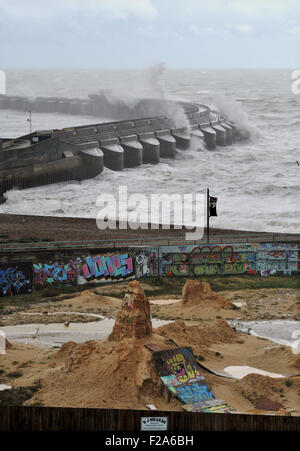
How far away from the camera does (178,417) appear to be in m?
22.8

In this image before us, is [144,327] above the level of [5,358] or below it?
above

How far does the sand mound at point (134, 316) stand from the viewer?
27048 mm

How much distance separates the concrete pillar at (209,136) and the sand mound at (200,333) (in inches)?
2387

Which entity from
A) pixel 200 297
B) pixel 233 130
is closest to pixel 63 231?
pixel 200 297

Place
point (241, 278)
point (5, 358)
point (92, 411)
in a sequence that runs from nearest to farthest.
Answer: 1. point (92, 411)
2. point (5, 358)
3. point (241, 278)

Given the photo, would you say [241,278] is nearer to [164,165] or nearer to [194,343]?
[194,343]

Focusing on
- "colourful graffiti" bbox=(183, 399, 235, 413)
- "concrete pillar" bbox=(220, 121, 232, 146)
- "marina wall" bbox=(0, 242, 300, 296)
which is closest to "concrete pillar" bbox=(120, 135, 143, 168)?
"concrete pillar" bbox=(220, 121, 232, 146)

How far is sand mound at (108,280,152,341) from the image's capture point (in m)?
27.0

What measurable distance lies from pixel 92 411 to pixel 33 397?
362cm

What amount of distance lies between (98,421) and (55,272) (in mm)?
18539

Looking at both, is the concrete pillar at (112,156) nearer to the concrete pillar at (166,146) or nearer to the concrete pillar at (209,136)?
the concrete pillar at (166,146)

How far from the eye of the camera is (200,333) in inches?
1254

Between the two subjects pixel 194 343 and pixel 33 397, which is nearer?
pixel 33 397

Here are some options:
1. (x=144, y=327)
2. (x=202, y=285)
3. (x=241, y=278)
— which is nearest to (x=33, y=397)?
(x=144, y=327)
